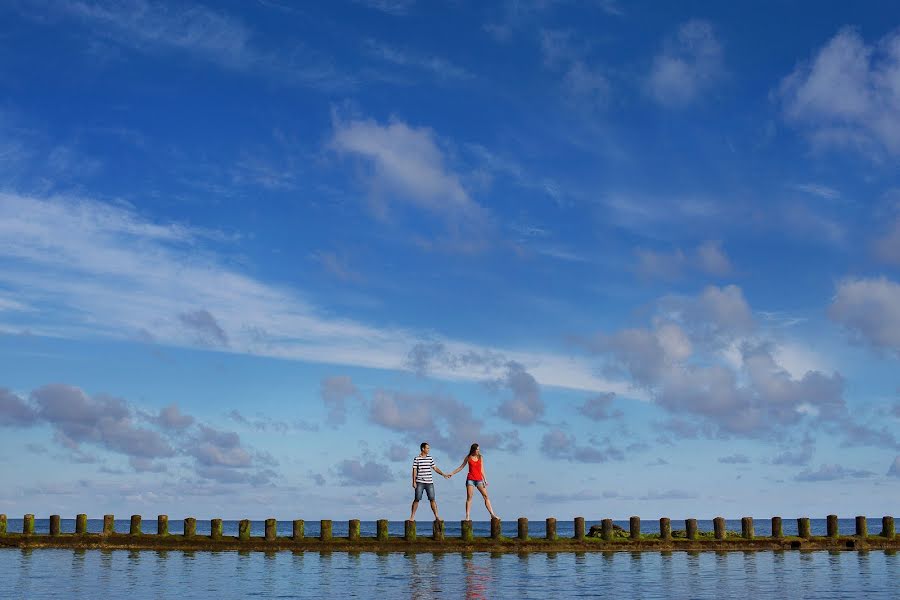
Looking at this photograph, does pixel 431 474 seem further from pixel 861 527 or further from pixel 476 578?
pixel 861 527

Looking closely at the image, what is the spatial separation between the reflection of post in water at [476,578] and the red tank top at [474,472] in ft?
8.87

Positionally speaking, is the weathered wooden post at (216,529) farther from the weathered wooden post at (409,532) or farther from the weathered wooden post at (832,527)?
the weathered wooden post at (832,527)

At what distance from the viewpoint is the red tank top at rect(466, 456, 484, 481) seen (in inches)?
1201

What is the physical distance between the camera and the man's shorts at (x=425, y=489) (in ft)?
99.7

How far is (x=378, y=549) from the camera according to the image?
3158cm

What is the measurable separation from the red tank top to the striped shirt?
1.31 meters

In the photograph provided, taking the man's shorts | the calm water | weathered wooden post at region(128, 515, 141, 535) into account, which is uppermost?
the man's shorts

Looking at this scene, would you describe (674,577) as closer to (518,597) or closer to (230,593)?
(518,597)

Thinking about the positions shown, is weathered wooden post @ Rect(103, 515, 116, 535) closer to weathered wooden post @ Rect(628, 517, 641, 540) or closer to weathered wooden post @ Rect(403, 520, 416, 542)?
weathered wooden post @ Rect(403, 520, 416, 542)

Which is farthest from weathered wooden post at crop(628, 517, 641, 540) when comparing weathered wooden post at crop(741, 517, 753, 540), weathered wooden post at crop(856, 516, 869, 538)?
weathered wooden post at crop(856, 516, 869, 538)

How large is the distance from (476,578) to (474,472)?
6625mm

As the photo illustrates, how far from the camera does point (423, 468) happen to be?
100 ft

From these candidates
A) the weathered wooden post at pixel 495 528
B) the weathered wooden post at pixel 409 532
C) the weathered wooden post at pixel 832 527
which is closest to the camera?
the weathered wooden post at pixel 495 528

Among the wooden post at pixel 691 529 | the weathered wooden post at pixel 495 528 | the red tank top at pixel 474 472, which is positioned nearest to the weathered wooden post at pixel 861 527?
the wooden post at pixel 691 529
